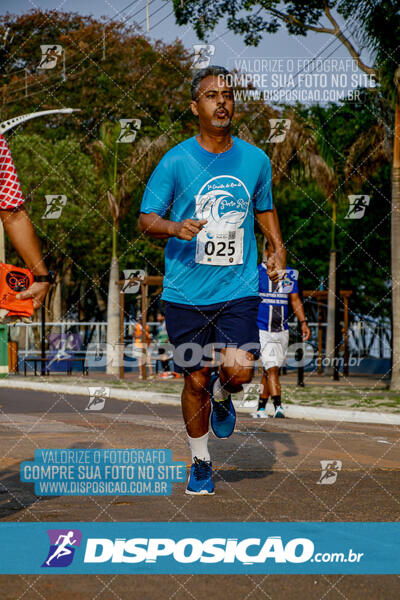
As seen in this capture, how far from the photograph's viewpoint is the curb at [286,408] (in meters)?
12.0

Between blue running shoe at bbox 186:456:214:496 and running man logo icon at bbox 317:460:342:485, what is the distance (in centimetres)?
87

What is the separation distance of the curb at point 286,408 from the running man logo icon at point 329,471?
14.6 feet

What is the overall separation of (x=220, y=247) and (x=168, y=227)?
1.50 feet

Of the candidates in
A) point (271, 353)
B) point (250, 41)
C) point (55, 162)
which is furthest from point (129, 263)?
point (271, 353)

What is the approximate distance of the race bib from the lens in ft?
19.3

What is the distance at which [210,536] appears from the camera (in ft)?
14.9

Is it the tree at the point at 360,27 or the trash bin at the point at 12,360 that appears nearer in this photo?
the tree at the point at 360,27

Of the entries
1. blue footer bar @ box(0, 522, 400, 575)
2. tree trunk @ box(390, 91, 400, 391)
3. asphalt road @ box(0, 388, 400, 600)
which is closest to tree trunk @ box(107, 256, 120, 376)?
tree trunk @ box(390, 91, 400, 391)

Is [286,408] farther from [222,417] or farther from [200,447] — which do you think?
[200,447]

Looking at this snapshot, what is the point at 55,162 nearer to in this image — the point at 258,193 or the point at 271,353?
the point at 271,353

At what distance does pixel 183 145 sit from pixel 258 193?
1.82ft

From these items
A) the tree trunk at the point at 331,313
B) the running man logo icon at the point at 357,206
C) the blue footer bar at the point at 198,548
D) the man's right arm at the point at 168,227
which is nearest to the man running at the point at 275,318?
the man's right arm at the point at 168,227

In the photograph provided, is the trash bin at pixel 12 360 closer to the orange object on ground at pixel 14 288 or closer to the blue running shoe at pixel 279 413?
the blue running shoe at pixel 279 413

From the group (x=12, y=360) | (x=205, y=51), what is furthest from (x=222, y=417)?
(x=12, y=360)
